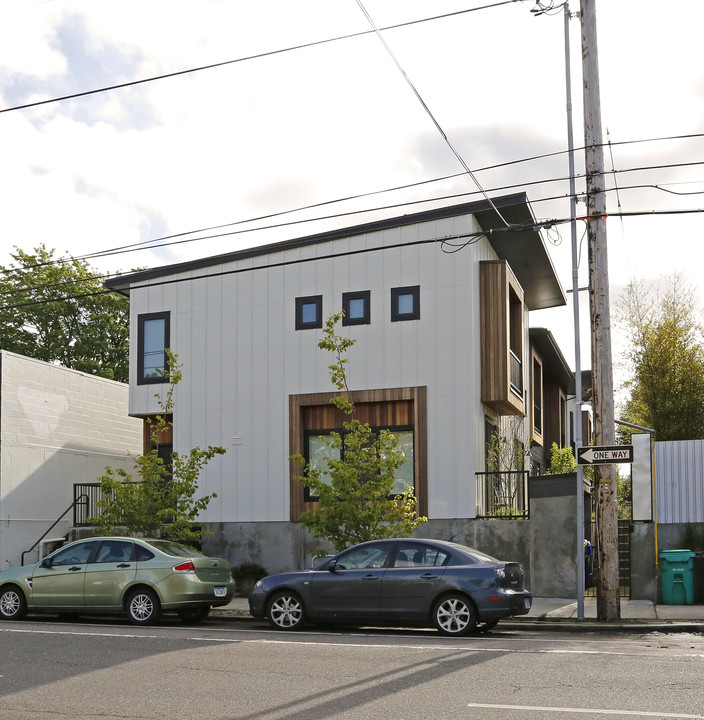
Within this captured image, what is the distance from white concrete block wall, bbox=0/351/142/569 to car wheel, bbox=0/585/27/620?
6877 mm

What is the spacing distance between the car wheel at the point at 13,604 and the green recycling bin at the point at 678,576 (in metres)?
11.3

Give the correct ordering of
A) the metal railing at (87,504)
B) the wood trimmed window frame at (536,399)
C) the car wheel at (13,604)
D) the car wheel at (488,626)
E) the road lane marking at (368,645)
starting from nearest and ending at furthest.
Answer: the road lane marking at (368,645) → the car wheel at (488,626) → the car wheel at (13,604) → the metal railing at (87,504) → the wood trimmed window frame at (536,399)

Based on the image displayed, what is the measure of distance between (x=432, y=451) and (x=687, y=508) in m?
5.18

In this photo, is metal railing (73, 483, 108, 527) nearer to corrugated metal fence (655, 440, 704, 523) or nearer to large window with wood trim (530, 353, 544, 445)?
large window with wood trim (530, 353, 544, 445)

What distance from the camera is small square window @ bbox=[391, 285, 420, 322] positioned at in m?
21.2

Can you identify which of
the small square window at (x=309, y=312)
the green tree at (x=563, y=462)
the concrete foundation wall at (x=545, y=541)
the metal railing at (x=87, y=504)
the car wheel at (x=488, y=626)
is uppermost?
the small square window at (x=309, y=312)

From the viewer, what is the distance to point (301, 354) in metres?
22.0

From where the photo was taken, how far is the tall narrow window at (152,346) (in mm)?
23484

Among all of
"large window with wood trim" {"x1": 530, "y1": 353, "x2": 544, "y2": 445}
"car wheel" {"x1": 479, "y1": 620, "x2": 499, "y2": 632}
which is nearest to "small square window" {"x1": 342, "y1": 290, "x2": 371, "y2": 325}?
"car wheel" {"x1": 479, "y1": 620, "x2": 499, "y2": 632}

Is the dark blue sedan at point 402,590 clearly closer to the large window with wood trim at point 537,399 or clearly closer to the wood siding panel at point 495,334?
the wood siding panel at point 495,334

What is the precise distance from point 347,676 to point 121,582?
23.3ft

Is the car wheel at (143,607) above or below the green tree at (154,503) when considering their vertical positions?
below

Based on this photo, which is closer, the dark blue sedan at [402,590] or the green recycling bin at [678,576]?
the dark blue sedan at [402,590]

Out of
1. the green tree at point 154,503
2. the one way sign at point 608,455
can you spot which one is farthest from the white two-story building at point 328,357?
the one way sign at point 608,455
